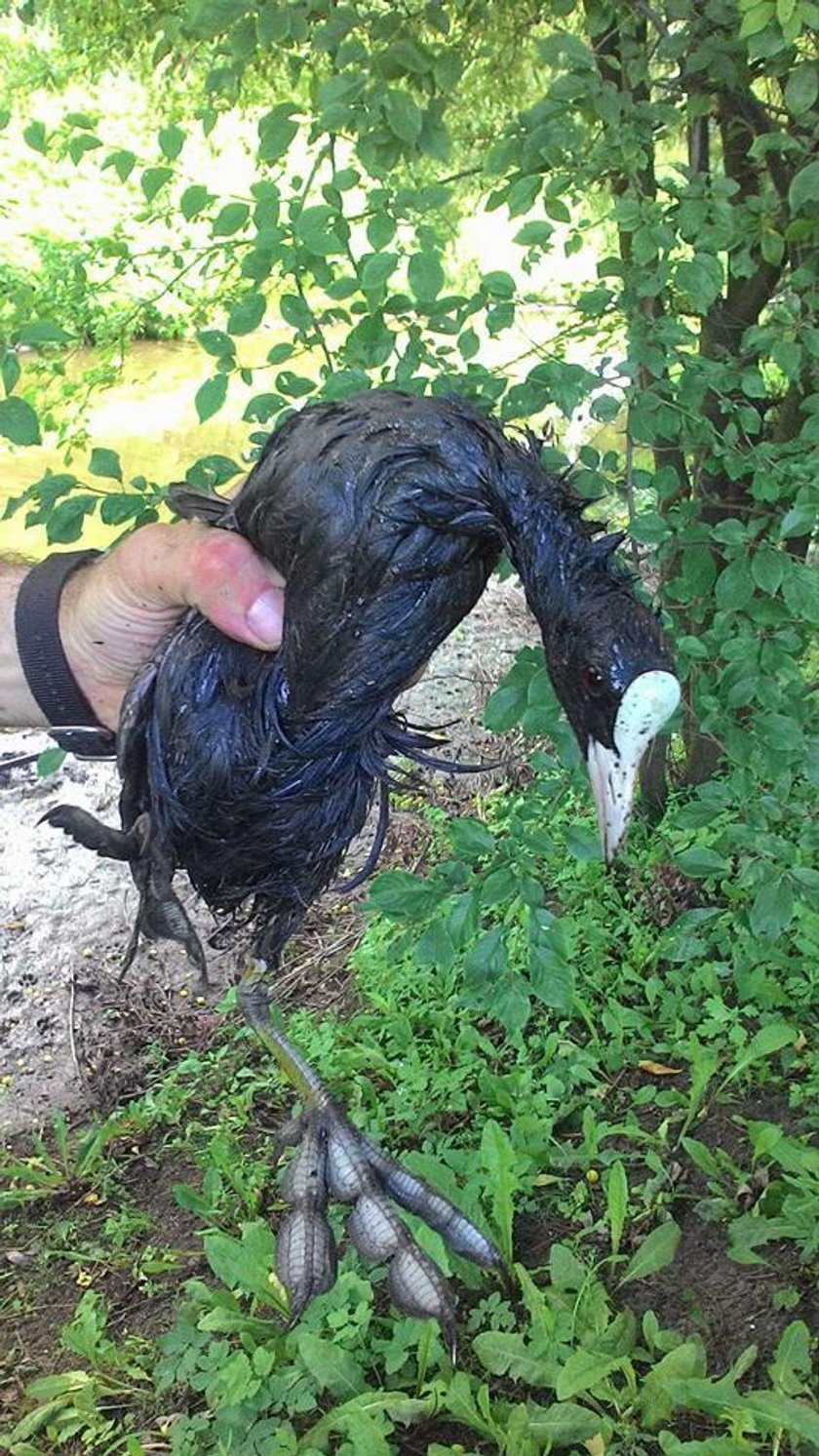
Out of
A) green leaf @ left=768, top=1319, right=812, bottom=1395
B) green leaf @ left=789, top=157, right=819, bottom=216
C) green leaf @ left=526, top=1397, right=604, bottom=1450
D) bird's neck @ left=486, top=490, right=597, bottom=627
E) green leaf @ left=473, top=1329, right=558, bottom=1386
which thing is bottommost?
green leaf @ left=768, top=1319, right=812, bottom=1395

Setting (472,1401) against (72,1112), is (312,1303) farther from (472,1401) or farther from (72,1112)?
(72,1112)

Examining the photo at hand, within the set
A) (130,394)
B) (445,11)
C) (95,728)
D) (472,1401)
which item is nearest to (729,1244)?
(472,1401)

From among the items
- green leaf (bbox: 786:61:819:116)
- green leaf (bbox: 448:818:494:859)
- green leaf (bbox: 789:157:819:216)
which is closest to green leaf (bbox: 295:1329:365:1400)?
green leaf (bbox: 448:818:494:859)

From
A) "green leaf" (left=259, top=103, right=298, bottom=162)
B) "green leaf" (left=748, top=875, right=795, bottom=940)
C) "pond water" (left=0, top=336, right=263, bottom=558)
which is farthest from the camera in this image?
"pond water" (left=0, top=336, right=263, bottom=558)

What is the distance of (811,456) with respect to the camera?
230 cm

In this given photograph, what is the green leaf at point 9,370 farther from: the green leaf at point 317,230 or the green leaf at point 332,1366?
the green leaf at point 332,1366

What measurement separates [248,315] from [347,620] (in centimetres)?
85

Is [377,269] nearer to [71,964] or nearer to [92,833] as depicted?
[92,833]

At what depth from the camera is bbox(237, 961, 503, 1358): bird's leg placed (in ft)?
6.70

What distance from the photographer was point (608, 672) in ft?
4.64

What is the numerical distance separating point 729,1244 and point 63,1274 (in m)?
1.46

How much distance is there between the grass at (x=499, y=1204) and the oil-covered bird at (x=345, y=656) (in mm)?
359

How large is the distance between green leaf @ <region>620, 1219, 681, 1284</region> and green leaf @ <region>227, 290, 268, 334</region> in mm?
1864

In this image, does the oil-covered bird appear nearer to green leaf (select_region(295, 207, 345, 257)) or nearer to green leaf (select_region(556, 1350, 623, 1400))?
green leaf (select_region(556, 1350, 623, 1400))
